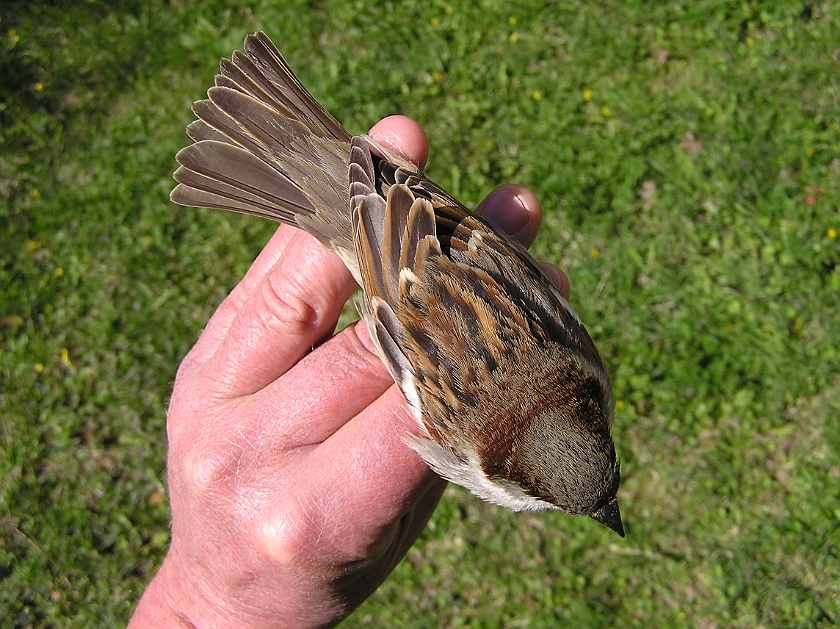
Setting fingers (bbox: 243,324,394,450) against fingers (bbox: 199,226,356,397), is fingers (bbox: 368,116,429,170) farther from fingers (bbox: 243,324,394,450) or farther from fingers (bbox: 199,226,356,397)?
fingers (bbox: 243,324,394,450)

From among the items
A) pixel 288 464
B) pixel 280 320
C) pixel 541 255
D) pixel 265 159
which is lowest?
pixel 541 255

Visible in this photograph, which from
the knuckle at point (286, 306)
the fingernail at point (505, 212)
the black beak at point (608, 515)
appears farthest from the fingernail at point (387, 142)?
the black beak at point (608, 515)

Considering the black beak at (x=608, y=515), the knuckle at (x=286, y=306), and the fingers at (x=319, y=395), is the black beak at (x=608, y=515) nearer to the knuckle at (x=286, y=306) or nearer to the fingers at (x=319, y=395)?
the fingers at (x=319, y=395)

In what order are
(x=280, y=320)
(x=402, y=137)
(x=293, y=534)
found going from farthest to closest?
1. (x=402, y=137)
2. (x=280, y=320)
3. (x=293, y=534)

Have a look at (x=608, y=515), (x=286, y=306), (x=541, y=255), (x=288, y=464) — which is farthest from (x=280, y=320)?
(x=541, y=255)

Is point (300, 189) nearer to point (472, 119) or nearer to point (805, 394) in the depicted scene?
point (472, 119)

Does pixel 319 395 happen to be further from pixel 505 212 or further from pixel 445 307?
pixel 505 212
